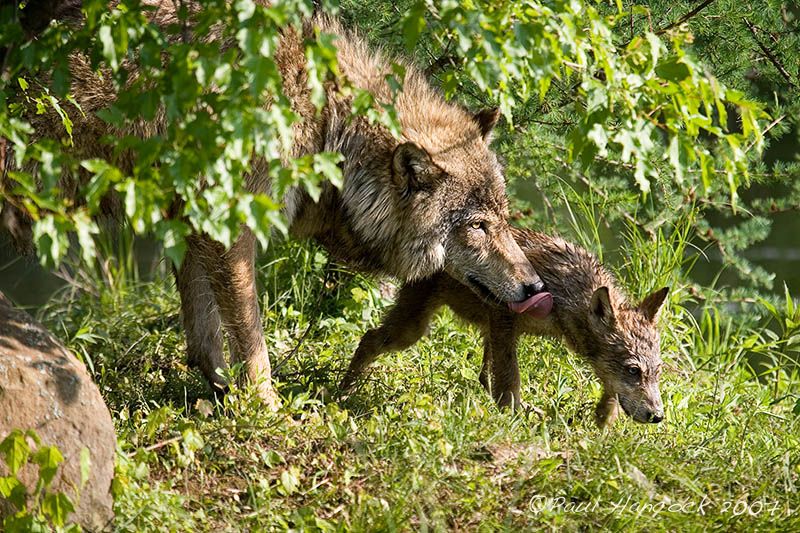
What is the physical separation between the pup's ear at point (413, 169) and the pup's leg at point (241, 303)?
0.81m

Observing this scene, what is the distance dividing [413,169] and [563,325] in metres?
1.26

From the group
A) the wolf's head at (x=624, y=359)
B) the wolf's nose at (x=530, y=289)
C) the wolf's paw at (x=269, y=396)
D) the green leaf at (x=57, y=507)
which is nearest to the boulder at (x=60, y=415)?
the green leaf at (x=57, y=507)

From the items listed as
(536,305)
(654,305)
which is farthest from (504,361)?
(654,305)

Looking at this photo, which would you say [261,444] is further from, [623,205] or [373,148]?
[623,205]

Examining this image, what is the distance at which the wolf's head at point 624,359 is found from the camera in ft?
18.1

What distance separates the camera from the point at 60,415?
13.4ft

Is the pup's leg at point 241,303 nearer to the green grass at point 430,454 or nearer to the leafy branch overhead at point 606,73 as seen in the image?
the green grass at point 430,454

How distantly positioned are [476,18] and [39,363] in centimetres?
220

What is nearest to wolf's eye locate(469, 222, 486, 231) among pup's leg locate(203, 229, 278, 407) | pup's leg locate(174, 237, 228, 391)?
pup's leg locate(203, 229, 278, 407)

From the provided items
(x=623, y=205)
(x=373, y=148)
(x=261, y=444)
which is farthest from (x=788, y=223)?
(x=261, y=444)

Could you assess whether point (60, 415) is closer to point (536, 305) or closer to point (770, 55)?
point (536, 305)

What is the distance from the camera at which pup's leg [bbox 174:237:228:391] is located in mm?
5953

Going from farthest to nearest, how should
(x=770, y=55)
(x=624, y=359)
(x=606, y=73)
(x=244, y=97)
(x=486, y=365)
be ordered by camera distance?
1. (x=770, y=55)
2. (x=486, y=365)
3. (x=624, y=359)
4. (x=606, y=73)
5. (x=244, y=97)

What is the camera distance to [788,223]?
1309cm
